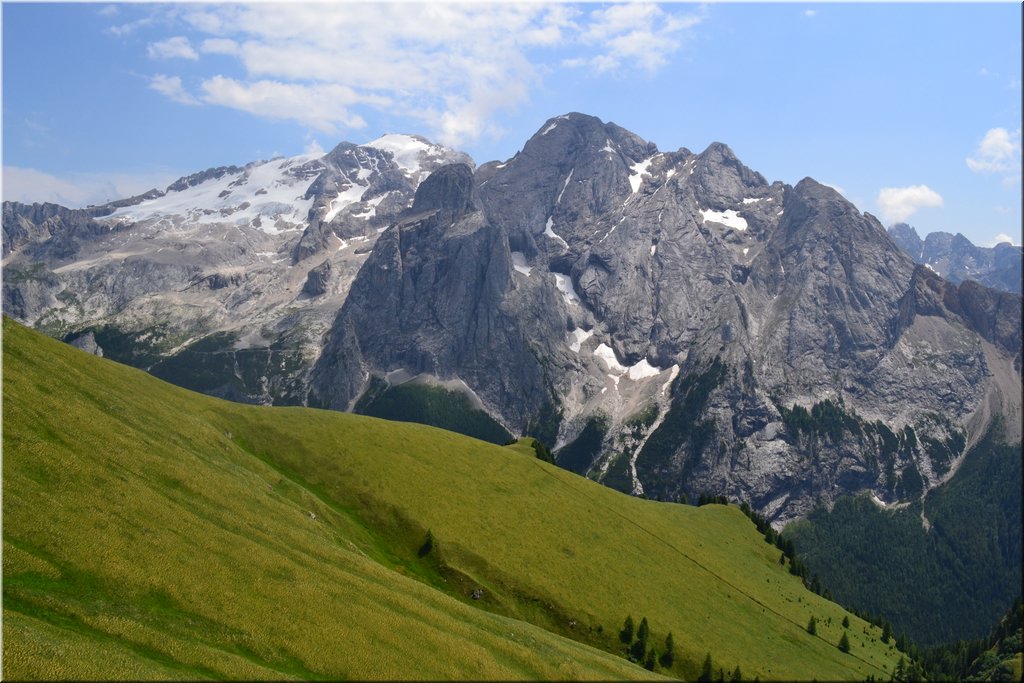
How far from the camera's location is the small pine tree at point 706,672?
88.0 meters

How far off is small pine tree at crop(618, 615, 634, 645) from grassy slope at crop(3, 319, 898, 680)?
4.51 feet

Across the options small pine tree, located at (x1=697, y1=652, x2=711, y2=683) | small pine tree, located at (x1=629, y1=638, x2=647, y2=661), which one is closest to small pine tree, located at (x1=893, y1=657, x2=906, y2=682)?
small pine tree, located at (x1=697, y1=652, x2=711, y2=683)

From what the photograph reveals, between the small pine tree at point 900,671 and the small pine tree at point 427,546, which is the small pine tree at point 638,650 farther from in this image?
the small pine tree at point 900,671

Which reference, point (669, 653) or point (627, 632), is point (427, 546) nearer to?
point (627, 632)

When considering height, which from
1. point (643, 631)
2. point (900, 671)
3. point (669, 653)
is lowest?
point (669, 653)

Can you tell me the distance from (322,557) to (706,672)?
196 feet

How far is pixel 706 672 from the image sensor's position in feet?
292

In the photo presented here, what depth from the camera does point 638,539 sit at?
122 meters

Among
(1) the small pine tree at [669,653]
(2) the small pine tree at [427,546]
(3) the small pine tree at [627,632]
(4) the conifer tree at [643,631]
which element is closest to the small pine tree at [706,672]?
(1) the small pine tree at [669,653]

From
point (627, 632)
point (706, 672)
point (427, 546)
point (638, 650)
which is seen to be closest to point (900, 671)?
point (706, 672)

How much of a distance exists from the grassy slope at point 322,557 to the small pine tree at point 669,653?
1509mm

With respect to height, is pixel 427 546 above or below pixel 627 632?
above

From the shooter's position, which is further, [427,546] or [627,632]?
[427,546]

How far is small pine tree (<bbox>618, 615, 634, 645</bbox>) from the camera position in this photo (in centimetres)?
9169
